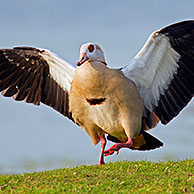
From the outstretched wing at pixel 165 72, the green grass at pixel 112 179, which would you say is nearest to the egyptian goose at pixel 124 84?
the outstretched wing at pixel 165 72

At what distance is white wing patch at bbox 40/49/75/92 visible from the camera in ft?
26.9

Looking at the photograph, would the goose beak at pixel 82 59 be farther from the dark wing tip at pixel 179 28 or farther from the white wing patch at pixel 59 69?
the dark wing tip at pixel 179 28

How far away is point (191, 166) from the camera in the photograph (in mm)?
6938

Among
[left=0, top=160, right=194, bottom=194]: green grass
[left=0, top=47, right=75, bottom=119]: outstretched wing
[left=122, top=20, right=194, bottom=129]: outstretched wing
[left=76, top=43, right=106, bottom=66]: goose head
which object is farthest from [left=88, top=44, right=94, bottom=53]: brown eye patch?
[left=0, top=160, right=194, bottom=194]: green grass

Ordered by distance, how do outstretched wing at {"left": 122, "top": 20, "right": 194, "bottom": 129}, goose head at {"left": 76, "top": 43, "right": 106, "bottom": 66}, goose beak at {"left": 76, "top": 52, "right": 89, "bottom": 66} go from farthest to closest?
outstretched wing at {"left": 122, "top": 20, "right": 194, "bottom": 129} < goose head at {"left": 76, "top": 43, "right": 106, "bottom": 66} < goose beak at {"left": 76, "top": 52, "right": 89, "bottom": 66}

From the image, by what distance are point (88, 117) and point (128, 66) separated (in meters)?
1.09

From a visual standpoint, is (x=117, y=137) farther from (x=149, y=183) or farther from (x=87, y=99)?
(x=149, y=183)

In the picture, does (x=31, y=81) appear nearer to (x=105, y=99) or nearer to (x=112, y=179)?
(x=105, y=99)

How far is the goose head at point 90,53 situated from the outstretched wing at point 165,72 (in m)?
0.46

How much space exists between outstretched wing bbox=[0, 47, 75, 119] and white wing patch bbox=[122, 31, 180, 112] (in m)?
1.50

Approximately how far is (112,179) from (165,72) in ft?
8.35

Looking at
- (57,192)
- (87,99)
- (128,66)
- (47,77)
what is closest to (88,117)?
(87,99)

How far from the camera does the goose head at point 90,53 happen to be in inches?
286

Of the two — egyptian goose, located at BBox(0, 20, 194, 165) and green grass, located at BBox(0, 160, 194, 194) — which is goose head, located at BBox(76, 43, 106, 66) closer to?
egyptian goose, located at BBox(0, 20, 194, 165)
